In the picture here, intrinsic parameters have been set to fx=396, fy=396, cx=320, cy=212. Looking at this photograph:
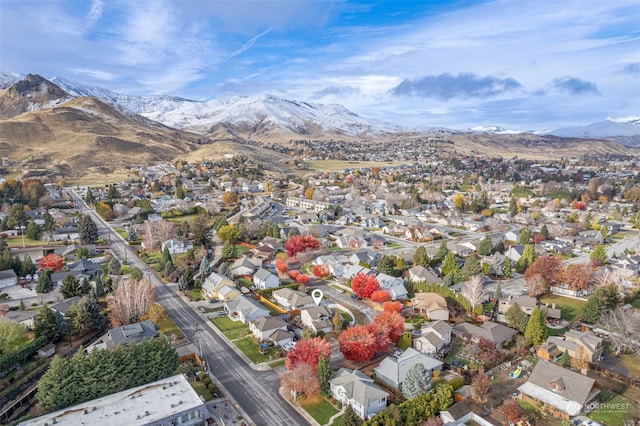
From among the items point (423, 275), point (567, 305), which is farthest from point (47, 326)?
point (567, 305)

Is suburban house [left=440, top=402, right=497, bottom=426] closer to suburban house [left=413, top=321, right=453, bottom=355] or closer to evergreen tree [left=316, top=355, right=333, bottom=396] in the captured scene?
evergreen tree [left=316, top=355, right=333, bottom=396]

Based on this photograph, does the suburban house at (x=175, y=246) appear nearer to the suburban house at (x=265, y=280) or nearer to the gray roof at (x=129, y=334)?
the suburban house at (x=265, y=280)

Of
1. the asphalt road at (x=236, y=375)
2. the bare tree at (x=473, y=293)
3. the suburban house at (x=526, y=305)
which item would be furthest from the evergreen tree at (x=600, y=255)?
the asphalt road at (x=236, y=375)

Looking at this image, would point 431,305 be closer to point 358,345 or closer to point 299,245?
point 358,345

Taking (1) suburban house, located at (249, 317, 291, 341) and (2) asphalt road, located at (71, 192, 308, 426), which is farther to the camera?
(1) suburban house, located at (249, 317, 291, 341)

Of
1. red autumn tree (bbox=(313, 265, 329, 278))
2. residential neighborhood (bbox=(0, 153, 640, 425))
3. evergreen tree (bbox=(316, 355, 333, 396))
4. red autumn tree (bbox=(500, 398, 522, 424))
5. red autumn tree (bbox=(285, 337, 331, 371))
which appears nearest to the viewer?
red autumn tree (bbox=(500, 398, 522, 424))

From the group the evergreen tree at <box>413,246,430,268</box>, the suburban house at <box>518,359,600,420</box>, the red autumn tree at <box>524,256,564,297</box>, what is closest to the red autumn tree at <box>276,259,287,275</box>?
the evergreen tree at <box>413,246,430,268</box>

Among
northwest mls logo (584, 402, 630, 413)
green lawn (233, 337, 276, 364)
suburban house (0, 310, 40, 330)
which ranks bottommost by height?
northwest mls logo (584, 402, 630, 413)
